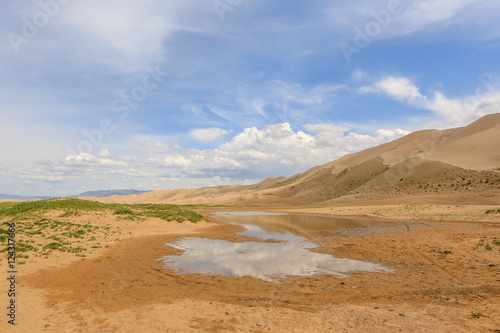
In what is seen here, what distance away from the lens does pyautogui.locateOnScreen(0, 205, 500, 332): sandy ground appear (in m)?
6.81

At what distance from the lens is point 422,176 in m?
63.1

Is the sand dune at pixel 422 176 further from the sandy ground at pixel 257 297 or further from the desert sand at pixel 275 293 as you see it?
the sandy ground at pixel 257 297

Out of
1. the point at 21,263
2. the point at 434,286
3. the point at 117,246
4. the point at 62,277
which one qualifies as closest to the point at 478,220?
the point at 434,286

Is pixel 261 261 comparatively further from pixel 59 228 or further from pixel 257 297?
pixel 59 228

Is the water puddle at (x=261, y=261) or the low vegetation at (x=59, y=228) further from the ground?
the low vegetation at (x=59, y=228)

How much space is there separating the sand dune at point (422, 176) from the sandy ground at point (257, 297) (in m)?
43.1

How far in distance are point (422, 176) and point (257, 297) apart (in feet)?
217

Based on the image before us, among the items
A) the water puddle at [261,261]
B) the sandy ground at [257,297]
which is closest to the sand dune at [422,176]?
the water puddle at [261,261]

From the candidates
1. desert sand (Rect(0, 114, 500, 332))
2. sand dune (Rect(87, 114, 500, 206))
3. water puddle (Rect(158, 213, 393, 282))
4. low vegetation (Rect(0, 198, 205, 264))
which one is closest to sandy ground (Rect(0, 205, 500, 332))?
desert sand (Rect(0, 114, 500, 332))

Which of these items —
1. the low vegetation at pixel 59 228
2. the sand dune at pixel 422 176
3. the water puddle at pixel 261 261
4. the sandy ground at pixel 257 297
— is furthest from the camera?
the sand dune at pixel 422 176

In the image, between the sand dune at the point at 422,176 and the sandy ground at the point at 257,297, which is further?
the sand dune at the point at 422,176

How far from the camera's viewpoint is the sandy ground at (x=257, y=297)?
6812 mm

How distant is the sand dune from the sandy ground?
43065 mm

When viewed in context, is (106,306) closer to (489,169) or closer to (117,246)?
(117,246)
